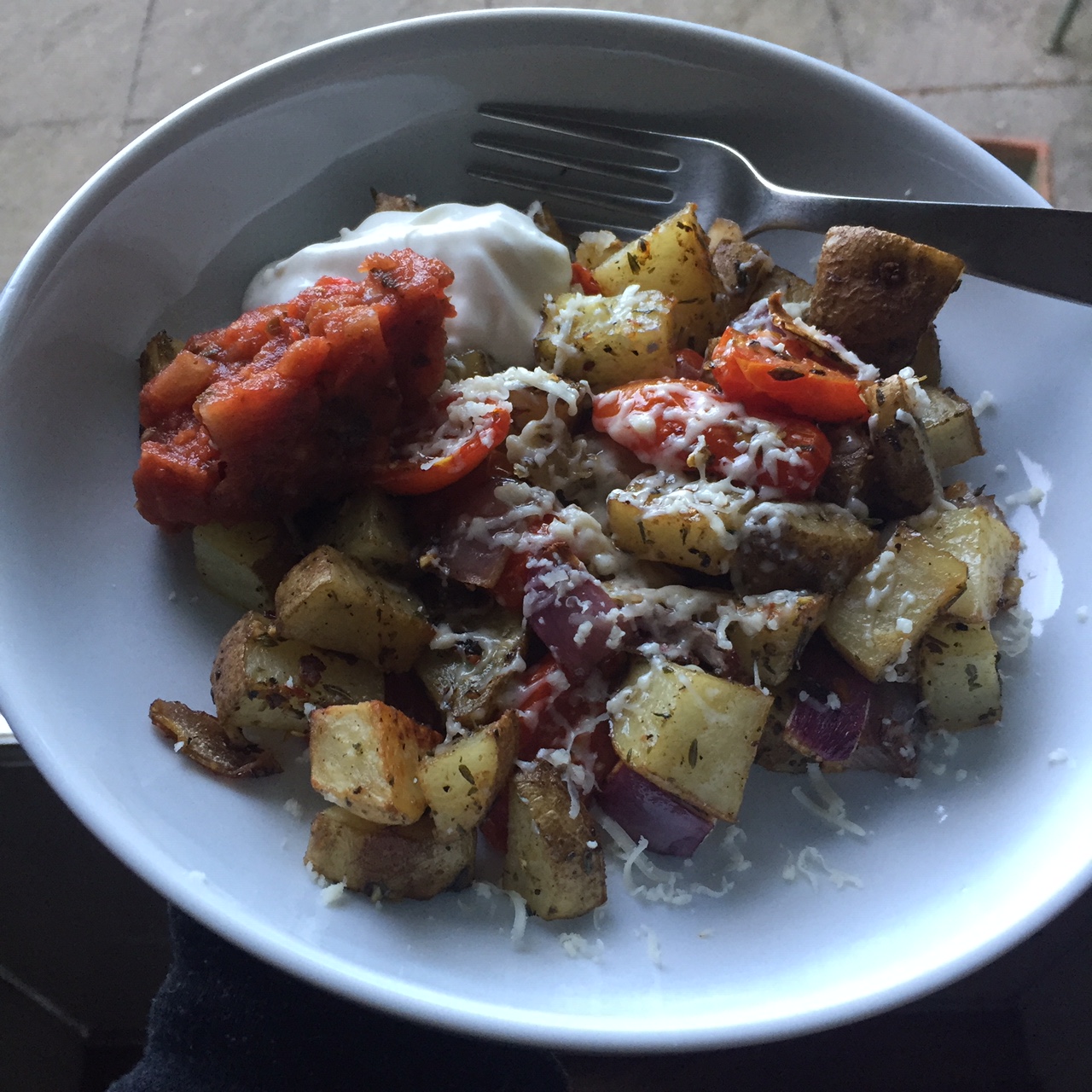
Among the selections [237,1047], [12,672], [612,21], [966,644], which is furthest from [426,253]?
[237,1047]

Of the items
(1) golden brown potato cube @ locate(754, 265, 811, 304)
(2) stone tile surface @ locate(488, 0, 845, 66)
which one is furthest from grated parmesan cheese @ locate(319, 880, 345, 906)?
(2) stone tile surface @ locate(488, 0, 845, 66)

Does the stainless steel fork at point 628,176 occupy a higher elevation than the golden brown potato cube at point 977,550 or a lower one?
higher

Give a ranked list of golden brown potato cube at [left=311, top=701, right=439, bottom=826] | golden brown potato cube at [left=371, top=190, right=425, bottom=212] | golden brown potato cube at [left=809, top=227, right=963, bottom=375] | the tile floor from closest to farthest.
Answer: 1. golden brown potato cube at [left=311, top=701, right=439, bottom=826]
2. golden brown potato cube at [left=809, top=227, right=963, bottom=375]
3. golden brown potato cube at [left=371, top=190, right=425, bottom=212]
4. the tile floor

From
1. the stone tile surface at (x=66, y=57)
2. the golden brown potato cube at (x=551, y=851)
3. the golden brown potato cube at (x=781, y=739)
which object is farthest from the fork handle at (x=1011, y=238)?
the stone tile surface at (x=66, y=57)

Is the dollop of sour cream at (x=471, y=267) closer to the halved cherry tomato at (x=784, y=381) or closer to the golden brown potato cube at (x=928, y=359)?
the halved cherry tomato at (x=784, y=381)

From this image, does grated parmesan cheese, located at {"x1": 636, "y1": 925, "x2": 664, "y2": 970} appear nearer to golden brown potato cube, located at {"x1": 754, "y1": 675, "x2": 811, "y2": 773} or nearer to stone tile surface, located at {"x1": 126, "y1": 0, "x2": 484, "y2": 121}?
golden brown potato cube, located at {"x1": 754, "y1": 675, "x2": 811, "y2": 773}
